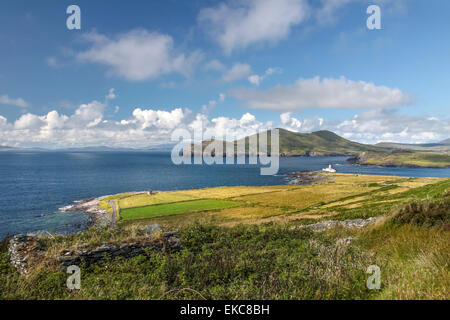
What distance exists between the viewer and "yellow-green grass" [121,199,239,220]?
173 ft

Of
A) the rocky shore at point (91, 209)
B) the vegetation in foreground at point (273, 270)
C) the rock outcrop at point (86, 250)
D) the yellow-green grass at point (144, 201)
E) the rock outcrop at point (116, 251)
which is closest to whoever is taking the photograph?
the vegetation in foreground at point (273, 270)

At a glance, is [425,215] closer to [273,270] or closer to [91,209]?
[273,270]

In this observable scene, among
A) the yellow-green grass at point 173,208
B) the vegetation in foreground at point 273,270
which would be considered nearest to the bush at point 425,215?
the vegetation in foreground at point 273,270

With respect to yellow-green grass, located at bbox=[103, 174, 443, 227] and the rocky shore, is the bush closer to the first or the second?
yellow-green grass, located at bbox=[103, 174, 443, 227]

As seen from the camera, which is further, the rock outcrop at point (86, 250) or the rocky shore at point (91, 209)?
the rocky shore at point (91, 209)

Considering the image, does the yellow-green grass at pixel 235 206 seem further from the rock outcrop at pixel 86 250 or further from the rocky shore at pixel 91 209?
the rock outcrop at pixel 86 250

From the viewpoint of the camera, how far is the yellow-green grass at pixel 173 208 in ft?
173

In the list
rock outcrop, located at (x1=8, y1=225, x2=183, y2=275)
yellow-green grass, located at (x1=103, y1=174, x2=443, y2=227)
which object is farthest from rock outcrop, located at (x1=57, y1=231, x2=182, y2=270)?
yellow-green grass, located at (x1=103, y1=174, x2=443, y2=227)

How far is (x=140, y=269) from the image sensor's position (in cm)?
1024

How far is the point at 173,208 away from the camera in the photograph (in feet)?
193

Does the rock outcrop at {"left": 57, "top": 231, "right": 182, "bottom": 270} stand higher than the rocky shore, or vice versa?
Answer: the rock outcrop at {"left": 57, "top": 231, "right": 182, "bottom": 270}

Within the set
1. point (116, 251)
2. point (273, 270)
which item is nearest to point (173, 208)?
point (116, 251)
